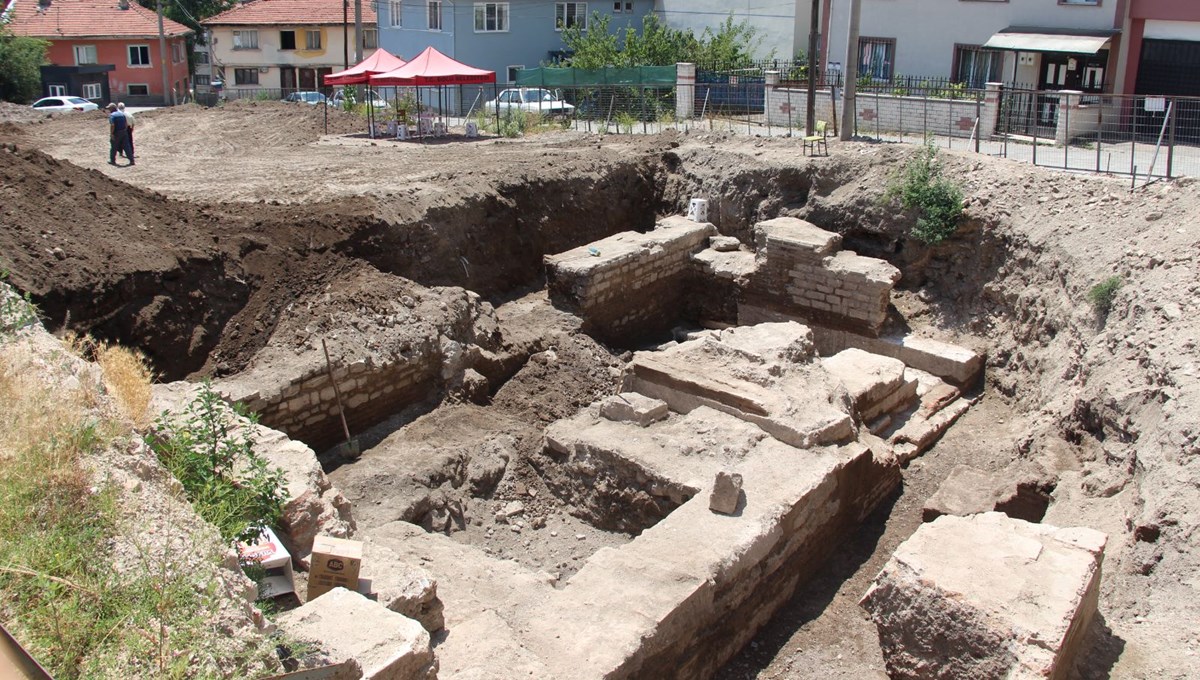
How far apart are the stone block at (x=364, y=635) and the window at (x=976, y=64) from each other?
22.1m

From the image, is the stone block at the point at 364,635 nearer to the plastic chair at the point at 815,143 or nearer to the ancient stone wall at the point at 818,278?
the ancient stone wall at the point at 818,278

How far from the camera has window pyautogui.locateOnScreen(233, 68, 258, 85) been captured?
3997cm

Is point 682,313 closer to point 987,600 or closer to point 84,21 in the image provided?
point 987,600

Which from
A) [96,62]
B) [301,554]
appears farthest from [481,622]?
[96,62]

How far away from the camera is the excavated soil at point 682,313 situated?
704 centimetres

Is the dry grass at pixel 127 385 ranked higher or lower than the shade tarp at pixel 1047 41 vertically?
lower

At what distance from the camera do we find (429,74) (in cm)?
1819

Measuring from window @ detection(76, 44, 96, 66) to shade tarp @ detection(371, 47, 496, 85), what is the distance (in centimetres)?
2410

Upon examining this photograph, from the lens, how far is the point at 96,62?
36.6 m

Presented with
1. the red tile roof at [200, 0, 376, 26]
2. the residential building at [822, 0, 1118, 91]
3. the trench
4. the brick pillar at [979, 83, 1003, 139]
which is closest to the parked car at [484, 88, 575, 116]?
the residential building at [822, 0, 1118, 91]

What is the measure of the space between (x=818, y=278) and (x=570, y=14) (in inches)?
923

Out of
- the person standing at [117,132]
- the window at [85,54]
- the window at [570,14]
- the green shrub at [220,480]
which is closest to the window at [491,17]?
the window at [570,14]

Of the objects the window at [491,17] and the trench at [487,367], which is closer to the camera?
the trench at [487,367]

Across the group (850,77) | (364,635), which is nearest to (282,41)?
(850,77)
